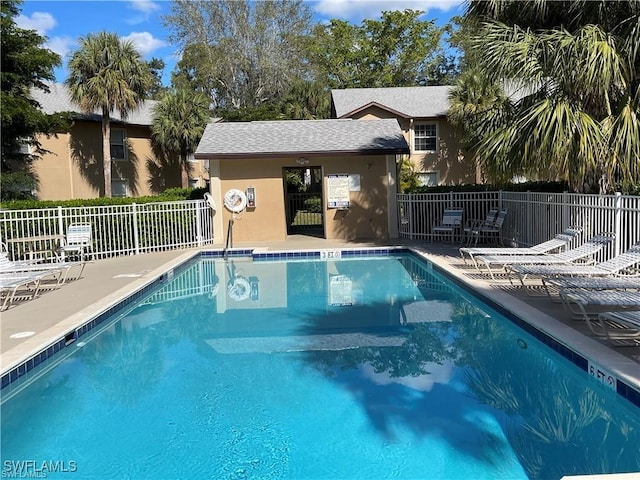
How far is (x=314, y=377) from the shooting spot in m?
6.02

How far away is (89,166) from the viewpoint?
1073 inches

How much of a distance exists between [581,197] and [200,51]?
114ft

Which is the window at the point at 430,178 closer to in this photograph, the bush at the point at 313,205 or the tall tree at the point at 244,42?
the bush at the point at 313,205

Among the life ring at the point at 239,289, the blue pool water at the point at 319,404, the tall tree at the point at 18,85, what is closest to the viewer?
the blue pool water at the point at 319,404

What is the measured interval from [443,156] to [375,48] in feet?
52.8

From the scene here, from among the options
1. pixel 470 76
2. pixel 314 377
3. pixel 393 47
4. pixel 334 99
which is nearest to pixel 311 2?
pixel 393 47

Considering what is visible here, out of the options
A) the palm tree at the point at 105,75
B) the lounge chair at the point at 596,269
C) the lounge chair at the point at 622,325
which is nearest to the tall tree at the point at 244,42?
the palm tree at the point at 105,75

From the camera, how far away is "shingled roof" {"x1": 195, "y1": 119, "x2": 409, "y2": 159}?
16766mm

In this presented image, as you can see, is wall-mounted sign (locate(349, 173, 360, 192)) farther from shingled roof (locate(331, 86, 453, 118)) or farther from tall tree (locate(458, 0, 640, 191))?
shingled roof (locate(331, 86, 453, 118))

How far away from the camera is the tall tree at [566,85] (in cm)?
955

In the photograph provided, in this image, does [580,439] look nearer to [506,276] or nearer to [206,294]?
[506,276]

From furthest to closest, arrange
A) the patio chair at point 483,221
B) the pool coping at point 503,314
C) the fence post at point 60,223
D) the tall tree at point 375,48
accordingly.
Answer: the tall tree at point 375,48 → the patio chair at point 483,221 → the fence post at point 60,223 → the pool coping at point 503,314

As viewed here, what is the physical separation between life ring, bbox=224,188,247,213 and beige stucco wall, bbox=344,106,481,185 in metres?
11.0

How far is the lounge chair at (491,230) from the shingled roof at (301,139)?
3.70 metres
